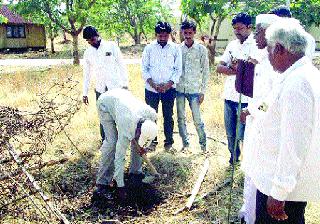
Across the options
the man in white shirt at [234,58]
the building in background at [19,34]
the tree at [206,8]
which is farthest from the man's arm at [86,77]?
the building in background at [19,34]

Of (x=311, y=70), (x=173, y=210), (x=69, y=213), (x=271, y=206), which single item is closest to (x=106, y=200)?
(x=69, y=213)

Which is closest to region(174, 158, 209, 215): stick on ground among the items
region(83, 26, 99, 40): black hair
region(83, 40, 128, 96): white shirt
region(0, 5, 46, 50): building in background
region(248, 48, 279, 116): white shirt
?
region(248, 48, 279, 116): white shirt

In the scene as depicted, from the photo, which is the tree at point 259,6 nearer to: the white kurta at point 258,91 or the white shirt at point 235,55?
the white shirt at point 235,55

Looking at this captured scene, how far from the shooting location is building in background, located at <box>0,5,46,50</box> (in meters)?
27.5

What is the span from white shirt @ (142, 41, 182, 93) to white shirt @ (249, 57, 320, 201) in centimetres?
328

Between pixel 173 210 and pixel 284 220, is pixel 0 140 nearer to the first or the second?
pixel 173 210

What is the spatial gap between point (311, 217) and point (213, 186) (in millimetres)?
1256

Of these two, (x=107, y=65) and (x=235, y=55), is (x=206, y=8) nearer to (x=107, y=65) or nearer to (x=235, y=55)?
(x=107, y=65)

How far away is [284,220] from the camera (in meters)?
2.41

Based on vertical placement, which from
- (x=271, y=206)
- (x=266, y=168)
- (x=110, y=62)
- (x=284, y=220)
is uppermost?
(x=110, y=62)

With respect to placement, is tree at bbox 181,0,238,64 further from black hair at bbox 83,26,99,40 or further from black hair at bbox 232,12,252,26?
black hair at bbox 232,12,252,26

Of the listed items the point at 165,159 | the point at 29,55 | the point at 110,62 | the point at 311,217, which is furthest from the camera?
the point at 29,55

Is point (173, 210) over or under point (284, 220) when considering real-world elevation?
under

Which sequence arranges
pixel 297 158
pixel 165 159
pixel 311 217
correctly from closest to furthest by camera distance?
pixel 297 158 < pixel 311 217 < pixel 165 159
